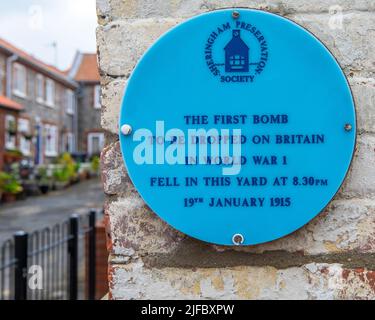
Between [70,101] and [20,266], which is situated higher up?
[70,101]

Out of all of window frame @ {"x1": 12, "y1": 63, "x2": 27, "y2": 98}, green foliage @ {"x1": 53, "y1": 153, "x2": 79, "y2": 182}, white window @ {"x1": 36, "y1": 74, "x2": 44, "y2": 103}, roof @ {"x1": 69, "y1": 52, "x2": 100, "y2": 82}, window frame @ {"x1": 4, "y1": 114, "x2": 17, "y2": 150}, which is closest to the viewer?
window frame @ {"x1": 4, "y1": 114, "x2": 17, "y2": 150}

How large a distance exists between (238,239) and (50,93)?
2950 centimetres

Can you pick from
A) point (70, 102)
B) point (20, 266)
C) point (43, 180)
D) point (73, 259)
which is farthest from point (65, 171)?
point (20, 266)

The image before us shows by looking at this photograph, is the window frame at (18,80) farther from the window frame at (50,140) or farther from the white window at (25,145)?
the window frame at (50,140)

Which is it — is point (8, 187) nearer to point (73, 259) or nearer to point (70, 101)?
point (73, 259)

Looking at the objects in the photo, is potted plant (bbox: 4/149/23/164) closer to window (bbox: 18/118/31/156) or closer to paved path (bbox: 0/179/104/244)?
paved path (bbox: 0/179/104/244)

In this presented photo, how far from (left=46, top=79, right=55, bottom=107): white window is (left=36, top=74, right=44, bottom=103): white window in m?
0.85

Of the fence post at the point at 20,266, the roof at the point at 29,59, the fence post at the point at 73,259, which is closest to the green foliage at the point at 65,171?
the roof at the point at 29,59

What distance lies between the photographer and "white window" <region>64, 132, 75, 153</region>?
32.9 metres

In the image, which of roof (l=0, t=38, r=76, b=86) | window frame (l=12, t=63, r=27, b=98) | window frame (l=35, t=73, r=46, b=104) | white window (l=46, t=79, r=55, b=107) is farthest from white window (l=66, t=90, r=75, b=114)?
window frame (l=12, t=63, r=27, b=98)

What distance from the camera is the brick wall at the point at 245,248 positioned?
71.8 inches

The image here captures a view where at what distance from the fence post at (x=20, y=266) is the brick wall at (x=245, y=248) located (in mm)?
2484

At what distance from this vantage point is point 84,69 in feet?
119
